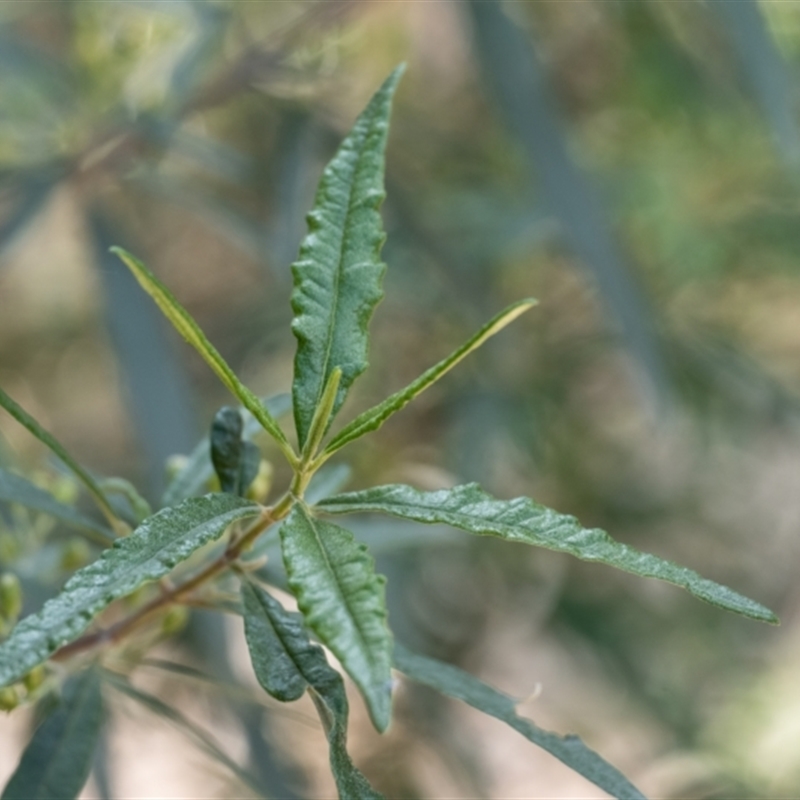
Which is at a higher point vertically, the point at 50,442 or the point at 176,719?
the point at 50,442

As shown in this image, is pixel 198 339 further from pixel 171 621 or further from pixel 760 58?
pixel 760 58

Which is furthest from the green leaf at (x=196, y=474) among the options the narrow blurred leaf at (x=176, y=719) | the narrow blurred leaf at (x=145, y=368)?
the narrow blurred leaf at (x=145, y=368)

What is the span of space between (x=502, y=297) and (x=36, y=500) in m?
1.29

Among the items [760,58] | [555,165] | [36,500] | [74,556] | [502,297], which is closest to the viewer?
[36,500]

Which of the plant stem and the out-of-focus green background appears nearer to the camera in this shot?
the plant stem

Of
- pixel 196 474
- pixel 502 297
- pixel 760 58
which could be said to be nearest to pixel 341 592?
pixel 196 474

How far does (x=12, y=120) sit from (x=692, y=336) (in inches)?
43.3

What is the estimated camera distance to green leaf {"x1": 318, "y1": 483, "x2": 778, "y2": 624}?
0.39 meters

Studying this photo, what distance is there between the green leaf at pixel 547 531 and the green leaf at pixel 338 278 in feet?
0.21

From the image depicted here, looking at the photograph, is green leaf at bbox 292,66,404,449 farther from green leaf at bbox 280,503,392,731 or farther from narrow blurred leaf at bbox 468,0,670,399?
narrow blurred leaf at bbox 468,0,670,399

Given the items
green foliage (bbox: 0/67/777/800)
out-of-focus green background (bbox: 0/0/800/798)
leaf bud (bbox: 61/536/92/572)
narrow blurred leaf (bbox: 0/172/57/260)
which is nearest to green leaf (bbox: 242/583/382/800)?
green foliage (bbox: 0/67/777/800)

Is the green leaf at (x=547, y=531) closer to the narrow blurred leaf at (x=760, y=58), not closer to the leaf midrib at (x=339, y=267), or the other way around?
the leaf midrib at (x=339, y=267)

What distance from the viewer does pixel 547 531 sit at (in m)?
0.40

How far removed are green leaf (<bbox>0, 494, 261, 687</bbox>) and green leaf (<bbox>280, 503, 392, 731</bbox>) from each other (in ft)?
0.11
